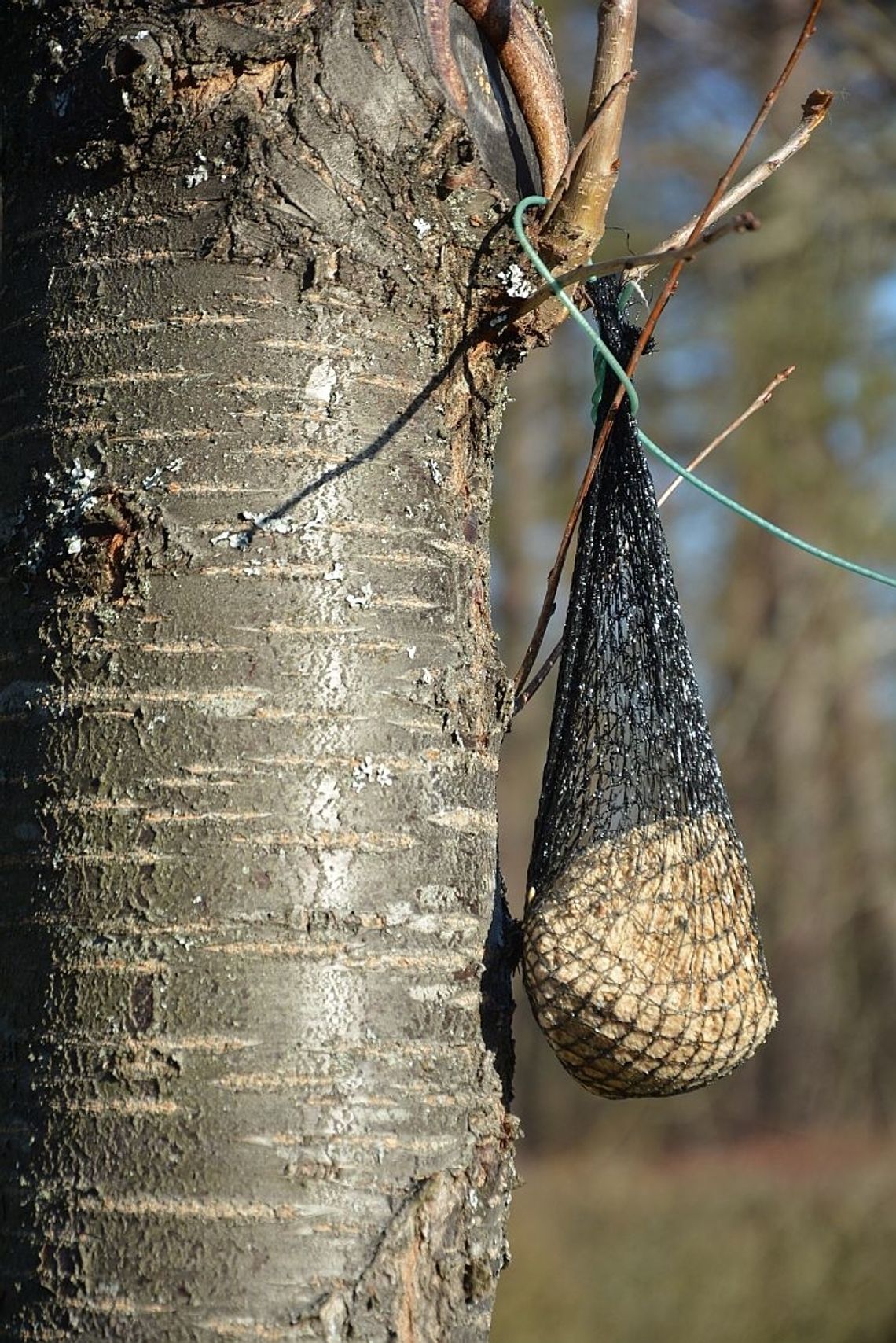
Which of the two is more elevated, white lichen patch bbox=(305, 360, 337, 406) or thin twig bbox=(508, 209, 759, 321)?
thin twig bbox=(508, 209, 759, 321)

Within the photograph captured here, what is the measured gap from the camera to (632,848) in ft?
4.92

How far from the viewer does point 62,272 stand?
4.27 feet

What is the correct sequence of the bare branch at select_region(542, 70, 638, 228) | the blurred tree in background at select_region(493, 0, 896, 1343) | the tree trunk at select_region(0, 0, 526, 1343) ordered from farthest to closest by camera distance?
1. the blurred tree in background at select_region(493, 0, 896, 1343)
2. the bare branch at select_region(542, 70, 638, 228)
3. the tree trunk at select_region(0, 0, 526, 1343)

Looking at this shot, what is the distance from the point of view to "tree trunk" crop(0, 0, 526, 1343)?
1.14m

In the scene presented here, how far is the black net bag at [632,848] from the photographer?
1.37 m

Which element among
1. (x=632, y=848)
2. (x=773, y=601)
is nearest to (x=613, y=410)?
(x=632, y=848)

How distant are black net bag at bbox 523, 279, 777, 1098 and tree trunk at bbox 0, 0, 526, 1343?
11 centimetres

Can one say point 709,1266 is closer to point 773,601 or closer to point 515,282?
point 773,601

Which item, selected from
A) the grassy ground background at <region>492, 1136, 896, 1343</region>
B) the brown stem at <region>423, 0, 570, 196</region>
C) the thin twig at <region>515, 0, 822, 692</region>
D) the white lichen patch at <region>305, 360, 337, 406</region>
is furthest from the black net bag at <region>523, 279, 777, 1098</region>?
the grassy ground background at <region>492, 1136, 896, 1343</region>

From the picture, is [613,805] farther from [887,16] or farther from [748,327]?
[748,327]

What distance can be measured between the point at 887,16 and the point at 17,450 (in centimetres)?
584

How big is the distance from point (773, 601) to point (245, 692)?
8.84m

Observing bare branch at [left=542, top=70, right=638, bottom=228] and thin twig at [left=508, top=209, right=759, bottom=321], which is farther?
bare branch at [left=542, top=70, right=638, bottom=228]

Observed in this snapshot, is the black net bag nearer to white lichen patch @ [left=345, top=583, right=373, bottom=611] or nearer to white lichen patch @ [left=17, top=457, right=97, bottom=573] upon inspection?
white lichen patch @ [left=345, top=583, right=373, bottom=611]
